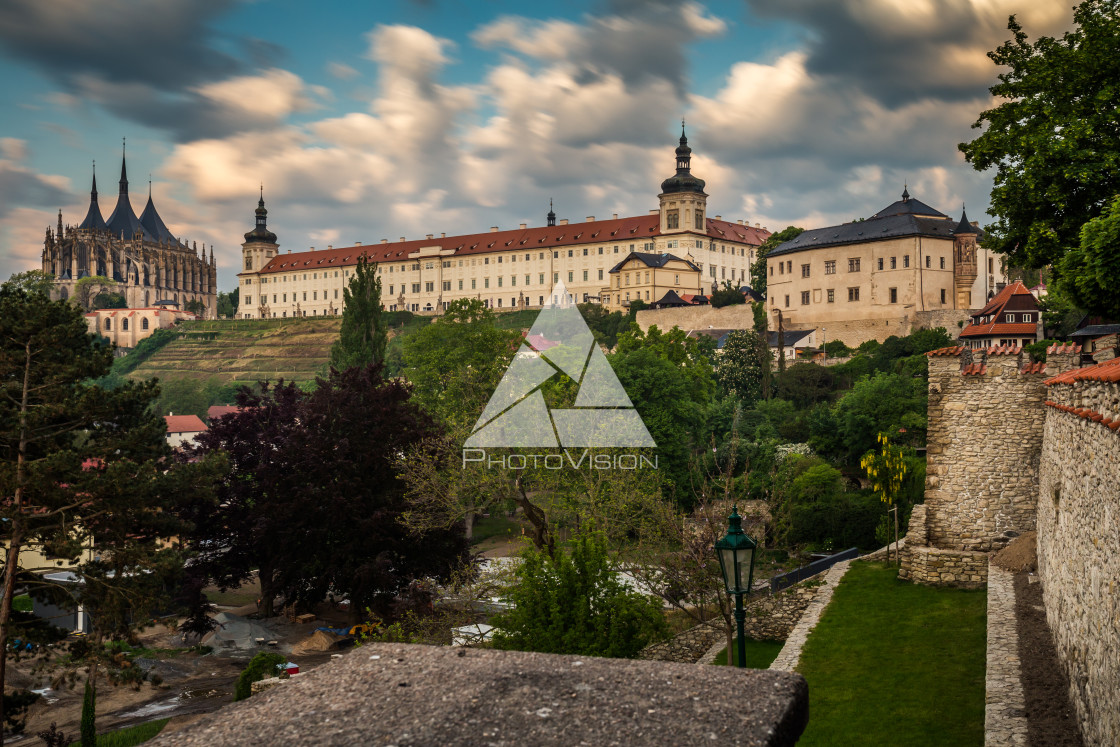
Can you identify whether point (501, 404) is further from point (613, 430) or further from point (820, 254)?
point (820, 254)

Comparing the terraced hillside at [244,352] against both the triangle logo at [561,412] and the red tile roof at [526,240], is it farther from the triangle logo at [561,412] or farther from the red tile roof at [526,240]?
the triangle logo at [561,412]

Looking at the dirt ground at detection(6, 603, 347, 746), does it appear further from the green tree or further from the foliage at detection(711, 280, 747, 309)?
the foliage at detection(711, 280, 747, 309)

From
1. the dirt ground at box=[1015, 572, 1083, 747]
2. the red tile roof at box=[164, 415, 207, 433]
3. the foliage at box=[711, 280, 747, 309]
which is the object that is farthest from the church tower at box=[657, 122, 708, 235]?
the dirt ground at box=[1015, 572, 1083, 747]

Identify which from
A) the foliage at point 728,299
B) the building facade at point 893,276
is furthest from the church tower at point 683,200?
the building facade at point 893,276

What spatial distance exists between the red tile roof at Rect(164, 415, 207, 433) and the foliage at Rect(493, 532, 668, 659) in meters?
77.7

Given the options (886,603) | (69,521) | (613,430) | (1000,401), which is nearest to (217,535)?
(69,521)

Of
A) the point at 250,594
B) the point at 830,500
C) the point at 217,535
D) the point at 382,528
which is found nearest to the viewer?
the point at 382,528

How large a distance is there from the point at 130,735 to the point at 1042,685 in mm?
18718

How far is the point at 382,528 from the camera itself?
26297mm

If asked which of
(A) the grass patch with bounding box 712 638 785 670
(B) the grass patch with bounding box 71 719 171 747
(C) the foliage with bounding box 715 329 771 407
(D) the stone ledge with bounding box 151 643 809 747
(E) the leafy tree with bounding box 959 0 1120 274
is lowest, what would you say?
(B) the grass patch with bounding box 71 719 171 747

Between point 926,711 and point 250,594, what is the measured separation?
31043 millimetres

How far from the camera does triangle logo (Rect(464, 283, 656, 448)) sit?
3048 centimetres

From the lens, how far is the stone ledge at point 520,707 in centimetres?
406

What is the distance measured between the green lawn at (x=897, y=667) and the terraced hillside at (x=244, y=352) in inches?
3892
